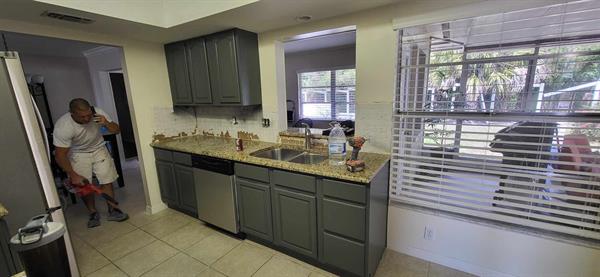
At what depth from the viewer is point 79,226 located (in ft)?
9.28

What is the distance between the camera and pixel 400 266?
2014 mm

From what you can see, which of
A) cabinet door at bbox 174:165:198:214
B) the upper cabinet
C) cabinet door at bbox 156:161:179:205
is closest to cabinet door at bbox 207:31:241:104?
the upper cabinet

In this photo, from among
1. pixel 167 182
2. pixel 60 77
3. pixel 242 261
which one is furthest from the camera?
→ pixel 60 77

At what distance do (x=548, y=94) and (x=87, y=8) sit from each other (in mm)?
3237

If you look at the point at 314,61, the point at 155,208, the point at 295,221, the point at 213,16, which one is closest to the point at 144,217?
the point at 155,208

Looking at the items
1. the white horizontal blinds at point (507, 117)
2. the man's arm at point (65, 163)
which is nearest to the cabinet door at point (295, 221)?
the white horizontal blinds at point (507, 117)

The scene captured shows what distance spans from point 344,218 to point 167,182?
2275 millimetres

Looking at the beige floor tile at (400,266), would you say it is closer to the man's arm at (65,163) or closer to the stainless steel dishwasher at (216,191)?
the stainless steel dishwasher at (216,191)

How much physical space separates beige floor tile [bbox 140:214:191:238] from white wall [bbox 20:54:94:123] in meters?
3.78

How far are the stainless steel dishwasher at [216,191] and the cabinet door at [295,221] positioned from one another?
0.49 m

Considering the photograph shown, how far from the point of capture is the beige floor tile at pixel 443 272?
1.89 metres

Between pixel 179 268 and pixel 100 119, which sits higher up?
pixel 100 119

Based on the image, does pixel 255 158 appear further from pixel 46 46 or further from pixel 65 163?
pixel 46 46

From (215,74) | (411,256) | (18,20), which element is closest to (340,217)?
(411,256)
